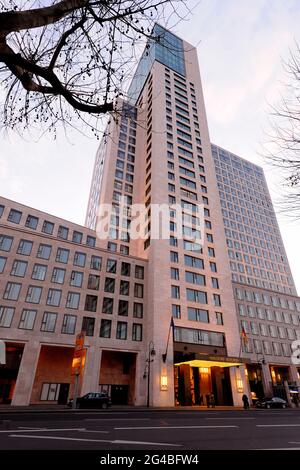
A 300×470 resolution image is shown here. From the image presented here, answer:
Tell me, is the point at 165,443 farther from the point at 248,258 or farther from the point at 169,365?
the point at 248,258

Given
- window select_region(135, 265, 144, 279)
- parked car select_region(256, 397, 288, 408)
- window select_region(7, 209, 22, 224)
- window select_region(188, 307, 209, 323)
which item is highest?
window select_region(7, 209, 22, 224)

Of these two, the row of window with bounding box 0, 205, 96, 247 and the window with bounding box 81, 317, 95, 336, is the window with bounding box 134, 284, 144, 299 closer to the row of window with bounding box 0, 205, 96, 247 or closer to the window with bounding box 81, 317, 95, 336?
the window with bounding box 81, 317, 95, 336

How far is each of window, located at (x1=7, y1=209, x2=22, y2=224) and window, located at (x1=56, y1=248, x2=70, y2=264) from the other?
303 inches

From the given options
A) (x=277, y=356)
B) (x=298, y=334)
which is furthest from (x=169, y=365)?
(x=298, y=334)

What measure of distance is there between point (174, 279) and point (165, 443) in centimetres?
3216

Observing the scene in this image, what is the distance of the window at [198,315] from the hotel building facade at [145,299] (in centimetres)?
22

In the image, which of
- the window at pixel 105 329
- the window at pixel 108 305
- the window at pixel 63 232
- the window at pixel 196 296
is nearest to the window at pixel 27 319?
the window at pixel 105 329

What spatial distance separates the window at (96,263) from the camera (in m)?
39.1

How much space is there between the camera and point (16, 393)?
28141 mm

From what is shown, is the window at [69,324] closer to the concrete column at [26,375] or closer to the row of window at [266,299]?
the concrete column at [26,375]

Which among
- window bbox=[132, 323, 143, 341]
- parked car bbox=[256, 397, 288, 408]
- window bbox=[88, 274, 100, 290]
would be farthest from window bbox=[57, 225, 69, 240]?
parked car bbox=[256, 397, 288, 408]

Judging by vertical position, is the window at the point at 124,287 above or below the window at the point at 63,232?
below

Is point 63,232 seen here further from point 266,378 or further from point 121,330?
A: point 266,378

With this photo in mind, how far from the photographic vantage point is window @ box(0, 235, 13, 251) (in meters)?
33.8
